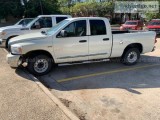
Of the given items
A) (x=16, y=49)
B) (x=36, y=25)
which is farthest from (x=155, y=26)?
(x=16, y=49)

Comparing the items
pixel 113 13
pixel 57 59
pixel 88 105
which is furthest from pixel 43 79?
pixel 113 13

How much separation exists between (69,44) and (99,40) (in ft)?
3.59

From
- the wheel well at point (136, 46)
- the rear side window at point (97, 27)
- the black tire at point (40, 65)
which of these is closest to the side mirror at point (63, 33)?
the black tire at point (40, 65)

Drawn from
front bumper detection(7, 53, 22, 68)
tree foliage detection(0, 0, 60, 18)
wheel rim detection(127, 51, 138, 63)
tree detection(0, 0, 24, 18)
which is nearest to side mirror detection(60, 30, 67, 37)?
front bumper detection(7, 53, 22, 68)

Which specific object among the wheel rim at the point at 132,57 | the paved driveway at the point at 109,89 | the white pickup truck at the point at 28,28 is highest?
the white pickup truck at the point at 28,28

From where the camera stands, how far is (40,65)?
7.54 metres

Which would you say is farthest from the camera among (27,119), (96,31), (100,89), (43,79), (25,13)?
(25,13)

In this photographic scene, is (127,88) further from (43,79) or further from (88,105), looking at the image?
(43,79)

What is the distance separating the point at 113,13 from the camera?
49.5 meters

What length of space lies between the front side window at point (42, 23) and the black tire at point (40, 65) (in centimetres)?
507

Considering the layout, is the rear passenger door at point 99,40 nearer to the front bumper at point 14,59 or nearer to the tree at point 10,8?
the front bumper at point 14,59

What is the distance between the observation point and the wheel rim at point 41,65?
24.4ft

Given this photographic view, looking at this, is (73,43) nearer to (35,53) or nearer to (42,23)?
(35,53)

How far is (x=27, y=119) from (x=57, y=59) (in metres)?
3.34
